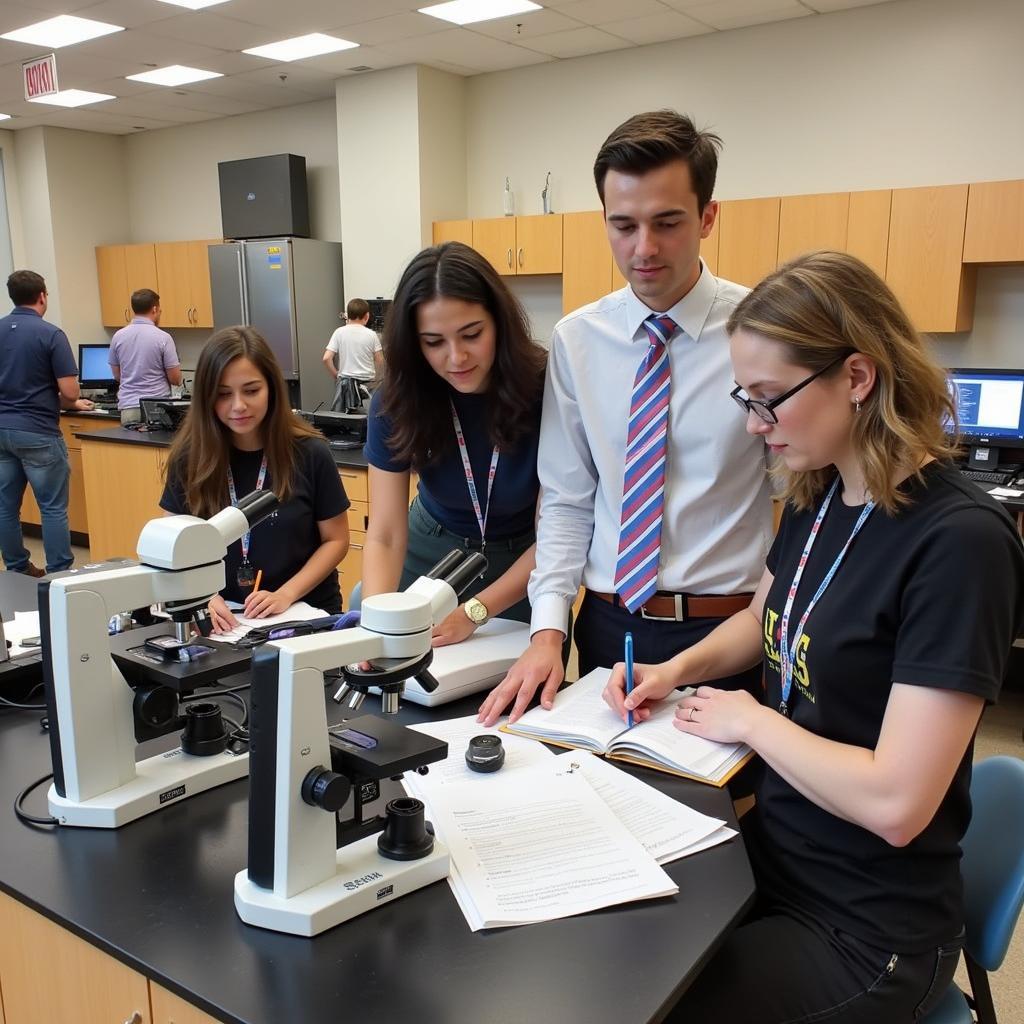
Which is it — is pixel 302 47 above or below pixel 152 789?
above

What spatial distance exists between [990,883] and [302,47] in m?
5.66

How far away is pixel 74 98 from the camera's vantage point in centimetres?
676

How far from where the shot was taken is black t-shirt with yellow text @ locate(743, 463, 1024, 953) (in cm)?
100

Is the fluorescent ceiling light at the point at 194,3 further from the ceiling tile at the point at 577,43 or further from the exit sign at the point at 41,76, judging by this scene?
the ceiling tile at the point at 577,43

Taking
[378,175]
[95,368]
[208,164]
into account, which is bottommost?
[95,368]

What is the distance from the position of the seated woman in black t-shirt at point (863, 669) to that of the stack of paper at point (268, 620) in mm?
997

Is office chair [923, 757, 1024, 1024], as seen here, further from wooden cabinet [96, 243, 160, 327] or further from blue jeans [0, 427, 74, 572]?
wooden cabinet [96, 243, 160, 327]

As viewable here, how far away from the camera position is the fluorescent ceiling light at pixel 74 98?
6.57 m

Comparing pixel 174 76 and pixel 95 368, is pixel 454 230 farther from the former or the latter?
pixel 95 368

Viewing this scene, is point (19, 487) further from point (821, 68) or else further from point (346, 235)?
point (821, 68)

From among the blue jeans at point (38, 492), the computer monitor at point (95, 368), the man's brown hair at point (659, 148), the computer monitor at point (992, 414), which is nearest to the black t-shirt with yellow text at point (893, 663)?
the man's brown hair at point (659, 148)

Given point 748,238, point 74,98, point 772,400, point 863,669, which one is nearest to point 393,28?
point 748,238

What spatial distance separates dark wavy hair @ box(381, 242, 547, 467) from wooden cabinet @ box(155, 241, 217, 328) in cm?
594

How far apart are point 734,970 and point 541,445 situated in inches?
39.2
